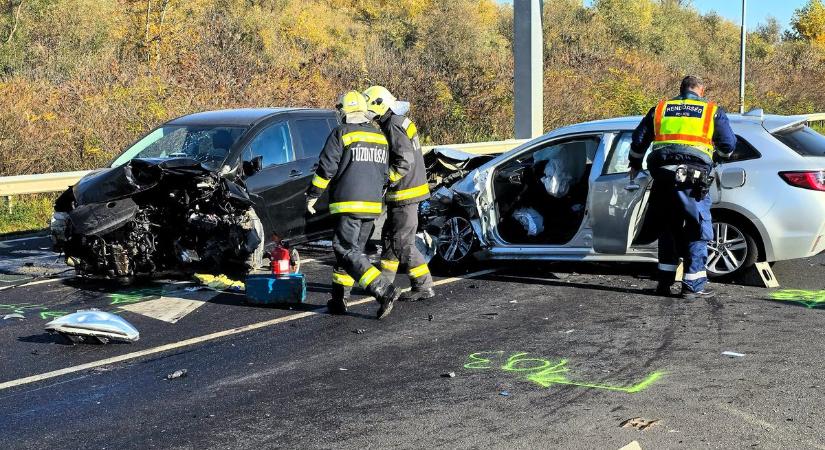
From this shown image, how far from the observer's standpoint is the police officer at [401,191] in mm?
7934

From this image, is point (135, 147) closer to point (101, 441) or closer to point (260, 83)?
point (101, 441)

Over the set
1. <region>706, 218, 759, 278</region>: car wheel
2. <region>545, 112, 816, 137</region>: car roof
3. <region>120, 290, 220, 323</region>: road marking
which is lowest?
<region>120, 290, 220, 323</region>: road marking

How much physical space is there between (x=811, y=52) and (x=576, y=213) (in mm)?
42305

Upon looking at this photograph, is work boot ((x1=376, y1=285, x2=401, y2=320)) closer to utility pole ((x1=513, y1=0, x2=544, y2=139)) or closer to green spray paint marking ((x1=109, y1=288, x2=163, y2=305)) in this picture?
green spray paint marking ((x1=109, y1=288, x2=163, y2=305))

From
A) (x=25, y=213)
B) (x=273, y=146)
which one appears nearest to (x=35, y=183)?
(x=25, y=213)

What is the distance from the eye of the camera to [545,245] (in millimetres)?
9094

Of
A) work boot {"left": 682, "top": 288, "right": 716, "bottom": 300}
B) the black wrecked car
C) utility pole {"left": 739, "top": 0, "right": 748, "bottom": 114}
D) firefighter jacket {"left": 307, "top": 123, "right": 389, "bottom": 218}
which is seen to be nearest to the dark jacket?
work boot {"left": 682, "top": 288, "right": 716, "bottom": 300}

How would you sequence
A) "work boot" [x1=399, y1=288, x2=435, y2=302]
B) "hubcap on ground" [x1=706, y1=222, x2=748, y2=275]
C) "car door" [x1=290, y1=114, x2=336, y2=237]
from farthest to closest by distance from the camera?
"car door" [x1=290, y1=114, x2=336, y2=237]
"hubcap on ground" [x1=706, y1=222, x2=748, y2=275]
"work boot" [x1=399, y1=288, x2=435, y2=302]

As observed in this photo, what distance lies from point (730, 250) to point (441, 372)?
363cm

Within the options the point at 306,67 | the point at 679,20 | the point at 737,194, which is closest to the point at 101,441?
the point at 737,194

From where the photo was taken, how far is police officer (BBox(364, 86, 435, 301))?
7.93 m

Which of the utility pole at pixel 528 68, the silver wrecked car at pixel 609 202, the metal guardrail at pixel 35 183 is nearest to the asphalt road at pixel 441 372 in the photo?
the silver wrecked car at pixel 609 202

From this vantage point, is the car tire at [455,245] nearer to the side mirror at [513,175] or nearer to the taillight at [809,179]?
the side mirror at [513,175]

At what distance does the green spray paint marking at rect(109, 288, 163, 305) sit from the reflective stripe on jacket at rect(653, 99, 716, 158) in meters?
4.74
